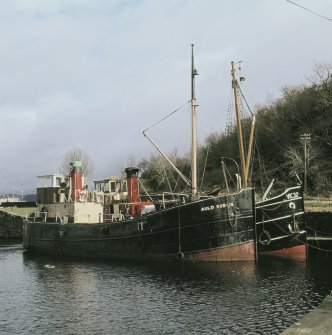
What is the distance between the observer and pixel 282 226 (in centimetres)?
3078

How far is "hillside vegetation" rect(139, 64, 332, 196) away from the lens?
64.0m

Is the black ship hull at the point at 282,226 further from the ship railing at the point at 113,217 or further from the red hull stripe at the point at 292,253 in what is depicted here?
the ship railing at the point at 113,217

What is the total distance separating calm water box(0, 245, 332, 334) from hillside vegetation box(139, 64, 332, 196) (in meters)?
32.7

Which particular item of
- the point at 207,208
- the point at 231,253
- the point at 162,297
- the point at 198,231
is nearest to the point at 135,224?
the point at 198,231

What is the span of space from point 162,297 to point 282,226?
12565 mm

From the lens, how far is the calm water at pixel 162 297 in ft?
54.8

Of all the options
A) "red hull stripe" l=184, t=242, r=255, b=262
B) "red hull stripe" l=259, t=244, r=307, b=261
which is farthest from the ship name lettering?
"red hull stripe" l=259, t=244, r=307, b=261

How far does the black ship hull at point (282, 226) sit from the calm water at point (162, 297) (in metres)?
1.81

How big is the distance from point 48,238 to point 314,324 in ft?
98.9

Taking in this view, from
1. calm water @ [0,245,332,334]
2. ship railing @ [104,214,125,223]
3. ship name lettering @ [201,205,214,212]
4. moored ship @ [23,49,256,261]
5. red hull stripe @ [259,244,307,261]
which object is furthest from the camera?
ship railing @ [104,214,125,223]

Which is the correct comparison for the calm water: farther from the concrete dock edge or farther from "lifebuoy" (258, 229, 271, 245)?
the concrete dock edge

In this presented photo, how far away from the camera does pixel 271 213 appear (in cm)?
3077

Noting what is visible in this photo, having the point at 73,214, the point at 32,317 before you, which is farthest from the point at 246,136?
the point at 32,317

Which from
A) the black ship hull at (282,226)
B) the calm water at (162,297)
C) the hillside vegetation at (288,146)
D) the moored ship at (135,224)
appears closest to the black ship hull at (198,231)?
the moored ship at (135,224)
